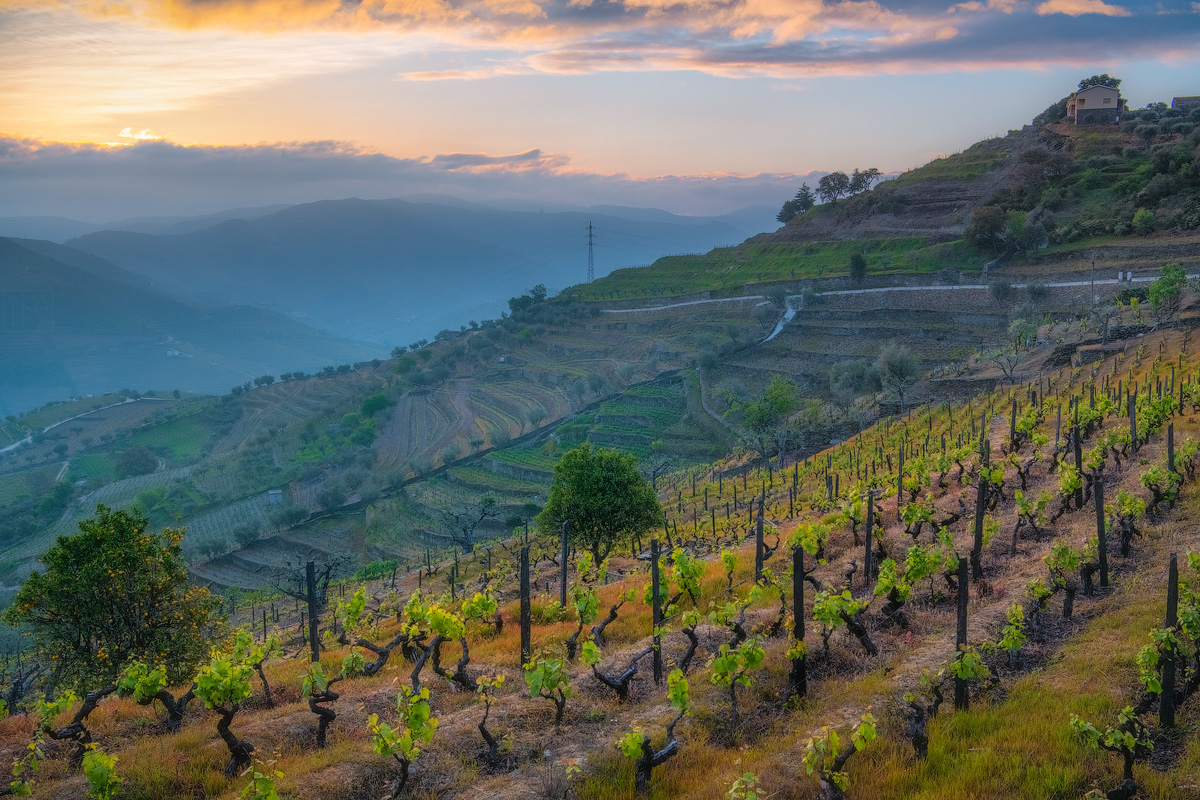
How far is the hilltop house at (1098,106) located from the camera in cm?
7812

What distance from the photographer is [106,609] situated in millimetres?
11461

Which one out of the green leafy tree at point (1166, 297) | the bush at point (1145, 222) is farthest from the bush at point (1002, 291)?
the green leafy tree at point (1166, 297)

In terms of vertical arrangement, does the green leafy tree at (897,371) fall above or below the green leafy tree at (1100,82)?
below

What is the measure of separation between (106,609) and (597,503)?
36.1ft

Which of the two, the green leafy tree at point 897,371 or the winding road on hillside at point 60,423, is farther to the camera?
the winding road on hillside at point 60,423

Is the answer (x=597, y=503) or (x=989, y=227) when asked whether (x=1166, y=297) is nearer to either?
(x=989, y=227)

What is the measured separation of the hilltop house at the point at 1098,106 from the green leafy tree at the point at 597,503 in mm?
85624

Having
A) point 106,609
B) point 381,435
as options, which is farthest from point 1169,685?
point 381,435

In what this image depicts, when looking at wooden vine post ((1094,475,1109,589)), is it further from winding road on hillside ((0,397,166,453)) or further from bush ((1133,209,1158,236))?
winding road on hillside ((0,397,166,453))

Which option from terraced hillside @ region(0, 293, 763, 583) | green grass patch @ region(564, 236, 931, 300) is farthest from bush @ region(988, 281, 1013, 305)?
terraced hillside @ region(0, 293, 763, 583)

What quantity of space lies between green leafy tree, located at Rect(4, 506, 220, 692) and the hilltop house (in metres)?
96.4

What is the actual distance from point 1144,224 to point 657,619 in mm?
60489

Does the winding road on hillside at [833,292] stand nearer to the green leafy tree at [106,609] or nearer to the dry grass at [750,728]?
the dry grass at [750,728]

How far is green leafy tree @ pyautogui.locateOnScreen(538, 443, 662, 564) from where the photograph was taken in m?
19.1
